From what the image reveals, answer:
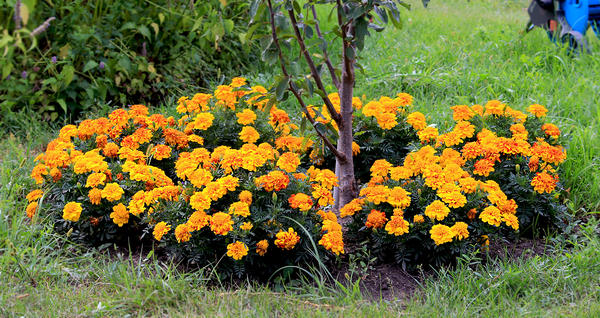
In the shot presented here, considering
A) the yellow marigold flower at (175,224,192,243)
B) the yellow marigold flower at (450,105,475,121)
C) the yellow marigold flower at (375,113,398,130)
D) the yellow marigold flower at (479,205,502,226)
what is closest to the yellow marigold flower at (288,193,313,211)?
the yellow marigold flower at (175,224,192,243)

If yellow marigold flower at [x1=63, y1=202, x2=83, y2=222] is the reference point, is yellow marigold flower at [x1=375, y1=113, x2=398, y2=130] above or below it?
above

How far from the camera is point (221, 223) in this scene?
2299mm

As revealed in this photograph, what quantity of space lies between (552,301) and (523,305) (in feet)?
0.46

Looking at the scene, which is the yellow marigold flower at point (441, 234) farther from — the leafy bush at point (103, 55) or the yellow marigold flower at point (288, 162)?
the leafy bush at point (103, 55)

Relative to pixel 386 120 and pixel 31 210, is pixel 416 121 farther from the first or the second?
pixel 31 210

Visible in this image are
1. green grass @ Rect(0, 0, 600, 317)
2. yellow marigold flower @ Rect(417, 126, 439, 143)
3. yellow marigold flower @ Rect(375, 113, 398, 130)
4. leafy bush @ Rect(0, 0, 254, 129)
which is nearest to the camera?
green grass @ Rect(0, 0, 600, 317)

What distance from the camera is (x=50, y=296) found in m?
2.30

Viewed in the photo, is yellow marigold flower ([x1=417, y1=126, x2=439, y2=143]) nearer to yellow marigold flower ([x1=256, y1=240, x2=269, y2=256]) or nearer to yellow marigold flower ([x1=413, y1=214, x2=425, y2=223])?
yellow marigold flower ([x1=413, y1=214, x2=425, y2=223])

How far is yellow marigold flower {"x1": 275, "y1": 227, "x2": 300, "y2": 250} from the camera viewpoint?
2320mm

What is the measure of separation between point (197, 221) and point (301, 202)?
42 cm

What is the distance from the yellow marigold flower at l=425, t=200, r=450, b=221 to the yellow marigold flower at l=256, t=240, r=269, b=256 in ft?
2.18

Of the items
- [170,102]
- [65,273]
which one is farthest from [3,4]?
[65,273]

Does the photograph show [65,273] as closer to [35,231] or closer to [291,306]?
[35,231]

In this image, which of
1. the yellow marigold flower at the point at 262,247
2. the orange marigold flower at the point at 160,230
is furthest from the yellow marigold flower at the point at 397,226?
the orange marigold flower at the point at 160,230
